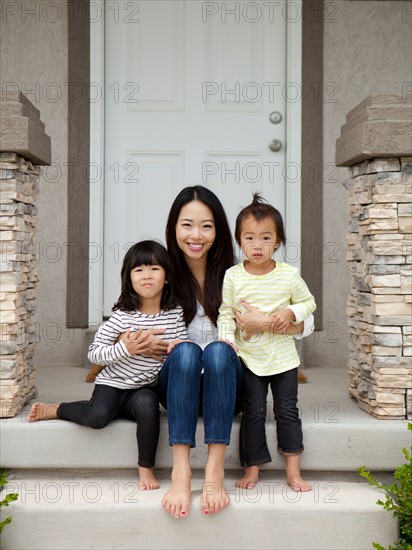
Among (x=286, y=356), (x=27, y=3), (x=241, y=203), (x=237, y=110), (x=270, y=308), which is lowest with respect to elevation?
(x=286, y=356)

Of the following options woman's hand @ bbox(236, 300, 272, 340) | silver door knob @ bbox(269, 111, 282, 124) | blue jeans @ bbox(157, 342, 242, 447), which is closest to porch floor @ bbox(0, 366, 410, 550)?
blue jeans @ bbox(157, 342, 242, 447)

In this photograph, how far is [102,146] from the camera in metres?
4.09

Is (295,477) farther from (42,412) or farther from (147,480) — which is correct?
(42,412)

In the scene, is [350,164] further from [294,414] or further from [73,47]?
[73,47]

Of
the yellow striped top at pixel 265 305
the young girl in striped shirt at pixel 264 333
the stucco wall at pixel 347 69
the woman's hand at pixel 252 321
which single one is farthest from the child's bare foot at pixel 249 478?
the stucco wall at pixel 347 69

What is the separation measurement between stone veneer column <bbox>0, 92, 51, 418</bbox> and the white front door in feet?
4.19

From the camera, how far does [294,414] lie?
260cm

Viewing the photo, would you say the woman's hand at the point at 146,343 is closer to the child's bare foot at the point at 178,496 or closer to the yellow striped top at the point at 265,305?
the yellow striped top at the point at 265,305

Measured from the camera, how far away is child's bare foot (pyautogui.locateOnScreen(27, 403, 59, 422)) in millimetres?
2701

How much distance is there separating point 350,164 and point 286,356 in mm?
831

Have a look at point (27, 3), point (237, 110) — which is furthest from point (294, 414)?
point (27, 3)

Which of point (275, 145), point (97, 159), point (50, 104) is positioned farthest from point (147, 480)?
point (50, 104)

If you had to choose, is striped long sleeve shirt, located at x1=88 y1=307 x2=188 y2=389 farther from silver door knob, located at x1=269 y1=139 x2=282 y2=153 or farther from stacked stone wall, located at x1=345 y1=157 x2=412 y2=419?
silver door knob, located at x1=269 y1=139 x2=282 y2=153

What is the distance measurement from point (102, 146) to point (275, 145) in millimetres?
935
